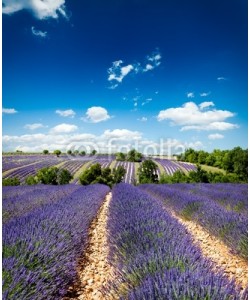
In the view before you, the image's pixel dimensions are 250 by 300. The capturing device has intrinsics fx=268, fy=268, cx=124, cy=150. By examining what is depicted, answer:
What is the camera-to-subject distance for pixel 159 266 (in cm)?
179

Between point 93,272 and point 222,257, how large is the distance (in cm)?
168

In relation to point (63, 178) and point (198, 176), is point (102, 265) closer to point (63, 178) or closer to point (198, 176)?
point (198, 176)

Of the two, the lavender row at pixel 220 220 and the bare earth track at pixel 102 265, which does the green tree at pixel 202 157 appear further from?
the bare earth track at pixel 102 265

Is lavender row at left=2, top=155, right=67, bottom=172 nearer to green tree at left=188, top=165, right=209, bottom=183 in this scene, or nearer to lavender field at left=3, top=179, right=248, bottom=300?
green tree at left=188, top=165, right=209, bottom=183

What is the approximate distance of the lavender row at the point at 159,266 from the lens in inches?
51.7

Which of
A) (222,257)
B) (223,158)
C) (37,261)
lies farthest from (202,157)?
(37,261)

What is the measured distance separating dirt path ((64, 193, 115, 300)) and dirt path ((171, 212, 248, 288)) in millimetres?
1016

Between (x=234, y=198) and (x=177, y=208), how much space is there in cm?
166

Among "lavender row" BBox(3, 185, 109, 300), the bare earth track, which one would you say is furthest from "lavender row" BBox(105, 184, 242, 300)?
"lavender row" BBox(3, 185, 109, 300)

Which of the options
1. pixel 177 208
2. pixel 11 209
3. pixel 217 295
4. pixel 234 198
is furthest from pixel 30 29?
pixel 234 198

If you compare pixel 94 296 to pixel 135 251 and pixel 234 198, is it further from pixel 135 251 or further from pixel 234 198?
pixel 234 198

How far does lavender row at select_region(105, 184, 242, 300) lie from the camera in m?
1.31

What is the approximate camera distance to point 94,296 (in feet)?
7.49

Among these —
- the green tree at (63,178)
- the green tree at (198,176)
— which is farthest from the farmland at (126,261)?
the green tree at (63,178)
